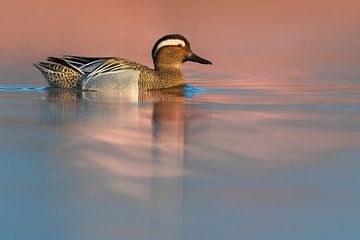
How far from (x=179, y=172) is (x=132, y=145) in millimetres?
918

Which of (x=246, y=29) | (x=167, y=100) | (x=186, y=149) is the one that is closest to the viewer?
(x=186, y=149)

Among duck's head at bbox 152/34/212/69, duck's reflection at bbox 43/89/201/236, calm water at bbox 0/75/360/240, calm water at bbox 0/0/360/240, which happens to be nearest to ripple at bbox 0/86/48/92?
calm water at bbox 0/0/360/240

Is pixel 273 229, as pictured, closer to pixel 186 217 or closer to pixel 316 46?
pixel 186 217

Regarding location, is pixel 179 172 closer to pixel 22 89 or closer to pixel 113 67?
pixel 22 89

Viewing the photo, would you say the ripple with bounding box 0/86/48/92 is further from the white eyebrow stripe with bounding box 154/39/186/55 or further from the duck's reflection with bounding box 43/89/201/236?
the white eyebrow stripe with bounding box 154/39/186/55

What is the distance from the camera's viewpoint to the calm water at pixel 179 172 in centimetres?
307

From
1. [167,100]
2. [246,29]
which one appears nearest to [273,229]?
[167,100]

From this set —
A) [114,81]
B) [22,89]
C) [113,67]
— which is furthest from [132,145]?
[113,67]

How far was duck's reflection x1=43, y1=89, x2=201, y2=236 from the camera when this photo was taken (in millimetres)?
3604

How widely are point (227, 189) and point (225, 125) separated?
2.39 meters

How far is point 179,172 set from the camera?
4082mm

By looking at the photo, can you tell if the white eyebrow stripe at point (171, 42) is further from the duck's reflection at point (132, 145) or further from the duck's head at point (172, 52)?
the duck's reflection at point (132, 145)

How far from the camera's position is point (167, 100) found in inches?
342

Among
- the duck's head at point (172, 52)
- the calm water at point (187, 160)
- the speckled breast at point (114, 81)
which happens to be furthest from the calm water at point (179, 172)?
the duck's head at point (172, 52)
